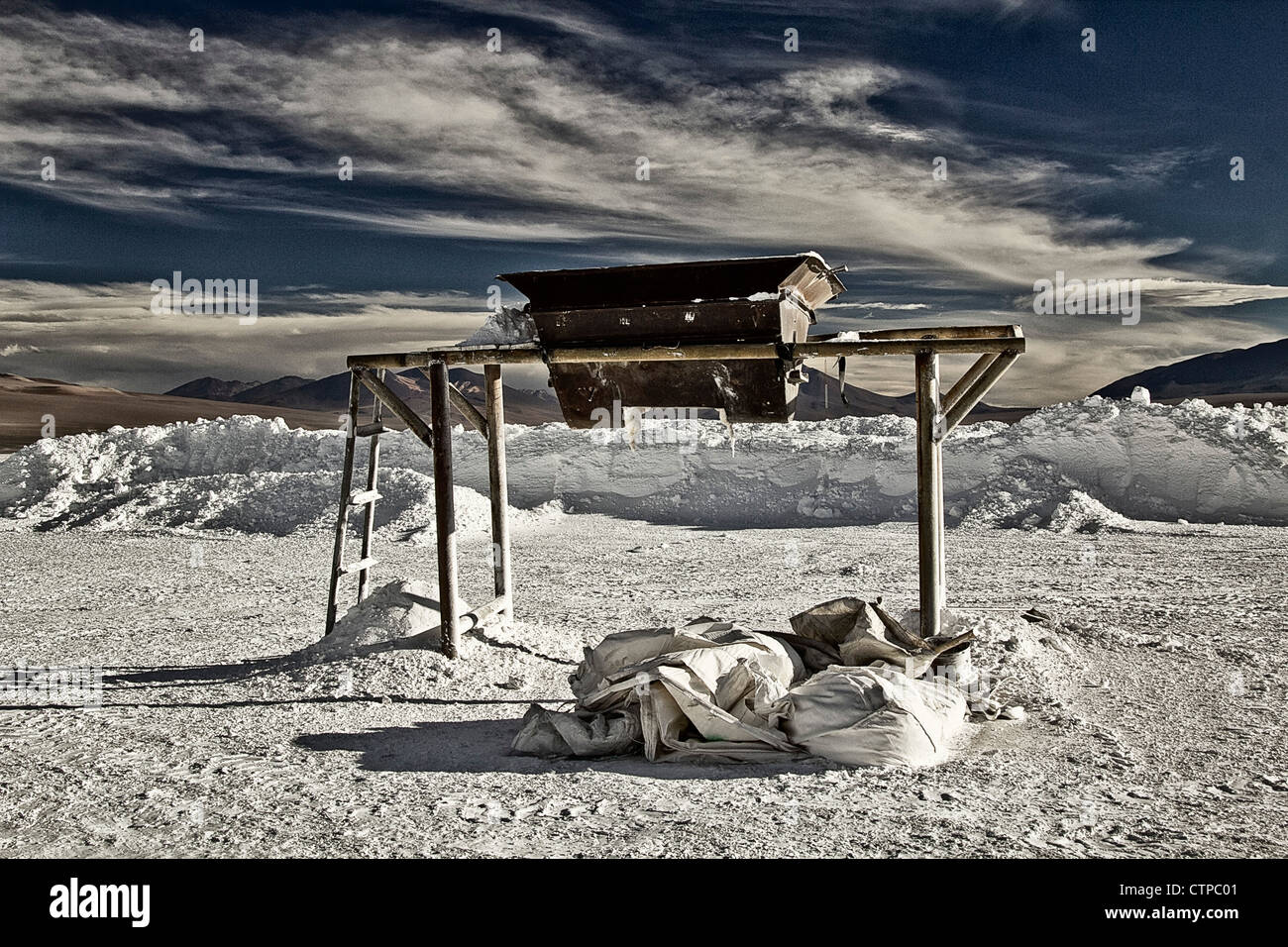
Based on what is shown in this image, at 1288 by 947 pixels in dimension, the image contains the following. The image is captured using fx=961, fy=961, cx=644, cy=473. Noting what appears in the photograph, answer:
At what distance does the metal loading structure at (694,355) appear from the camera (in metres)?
5.41

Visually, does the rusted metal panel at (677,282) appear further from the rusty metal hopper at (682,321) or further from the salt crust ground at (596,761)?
the salt crust ground at (596,761)

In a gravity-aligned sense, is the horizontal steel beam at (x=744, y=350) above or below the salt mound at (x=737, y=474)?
above

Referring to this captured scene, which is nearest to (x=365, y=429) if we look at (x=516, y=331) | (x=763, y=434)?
(x=516, y=331)

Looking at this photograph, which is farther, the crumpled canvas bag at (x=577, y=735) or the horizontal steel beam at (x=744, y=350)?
the horizontal steel beam at (x=744, y=350)

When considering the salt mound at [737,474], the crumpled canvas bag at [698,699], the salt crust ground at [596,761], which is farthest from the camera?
the salt mound at [737,474]

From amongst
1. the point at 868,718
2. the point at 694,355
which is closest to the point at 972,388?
the point at 694,355

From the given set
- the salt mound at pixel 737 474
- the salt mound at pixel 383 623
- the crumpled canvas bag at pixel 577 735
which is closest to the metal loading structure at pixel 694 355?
the salt mound at pixel 383 623

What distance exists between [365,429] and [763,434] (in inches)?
442

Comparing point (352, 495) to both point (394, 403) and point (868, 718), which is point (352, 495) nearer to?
point (394, 403)

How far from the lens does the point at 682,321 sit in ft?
18.9

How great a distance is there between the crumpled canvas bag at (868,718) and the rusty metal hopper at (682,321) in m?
1.94

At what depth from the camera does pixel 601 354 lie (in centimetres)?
593

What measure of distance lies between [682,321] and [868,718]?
8.46 feet

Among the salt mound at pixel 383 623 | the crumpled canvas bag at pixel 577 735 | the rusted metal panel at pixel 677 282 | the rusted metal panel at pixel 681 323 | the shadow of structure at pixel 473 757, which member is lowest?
the shadow of structure at pixel 473 757
